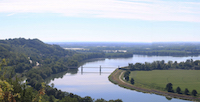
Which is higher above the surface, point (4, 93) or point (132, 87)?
point (4, 93)

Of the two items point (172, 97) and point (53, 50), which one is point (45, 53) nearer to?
point (53, 50)

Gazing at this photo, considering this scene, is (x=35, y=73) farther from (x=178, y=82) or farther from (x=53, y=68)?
(x=178, y=82)

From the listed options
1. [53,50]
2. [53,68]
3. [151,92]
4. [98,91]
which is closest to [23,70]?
[53,68]

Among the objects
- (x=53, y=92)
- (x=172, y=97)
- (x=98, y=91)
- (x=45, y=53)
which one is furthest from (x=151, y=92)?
(x=45, y=53)

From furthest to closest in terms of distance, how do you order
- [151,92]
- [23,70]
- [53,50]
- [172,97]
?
[53,50] < [23,70] < [151,92] < [172,97]

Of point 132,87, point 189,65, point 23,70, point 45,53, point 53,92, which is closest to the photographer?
point 53,92

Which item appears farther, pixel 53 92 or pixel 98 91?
pixel 98 91
